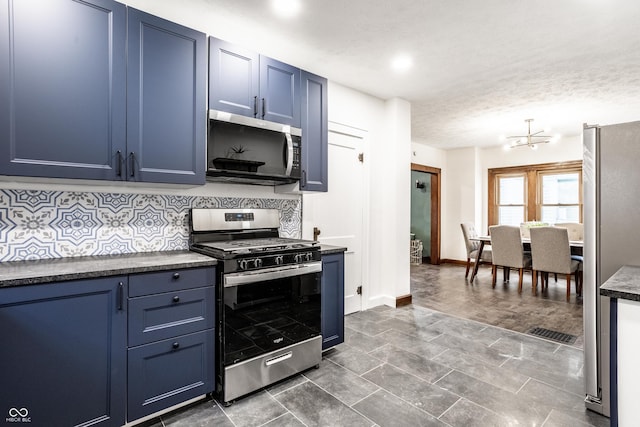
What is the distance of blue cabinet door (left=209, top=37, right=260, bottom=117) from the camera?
2.20 meters

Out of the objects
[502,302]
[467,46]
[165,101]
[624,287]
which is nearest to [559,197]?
[502,302]

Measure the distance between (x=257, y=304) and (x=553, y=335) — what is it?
2860mm

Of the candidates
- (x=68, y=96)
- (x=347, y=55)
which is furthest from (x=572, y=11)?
(x=68, y=96)

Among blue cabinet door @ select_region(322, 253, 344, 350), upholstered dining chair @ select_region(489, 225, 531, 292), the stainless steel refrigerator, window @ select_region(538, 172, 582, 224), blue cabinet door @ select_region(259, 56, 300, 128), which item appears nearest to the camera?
the stainless steel refrigerator

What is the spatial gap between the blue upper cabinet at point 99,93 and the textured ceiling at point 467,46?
0.55 metres

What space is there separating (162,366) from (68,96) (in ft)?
4.94

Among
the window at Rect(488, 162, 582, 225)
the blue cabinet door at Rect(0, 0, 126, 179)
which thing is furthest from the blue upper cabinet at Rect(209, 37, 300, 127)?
the window at Rect(488, 162, 582, 225)

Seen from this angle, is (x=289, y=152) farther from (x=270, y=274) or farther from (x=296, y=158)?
(x=270, y=274)

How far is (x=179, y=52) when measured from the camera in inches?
80.9

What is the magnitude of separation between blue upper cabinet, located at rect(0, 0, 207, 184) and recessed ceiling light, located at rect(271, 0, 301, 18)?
0.52 m

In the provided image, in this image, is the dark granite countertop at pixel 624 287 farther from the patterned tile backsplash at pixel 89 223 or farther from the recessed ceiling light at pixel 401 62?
the patterned tile backsplash at pixel 89 223

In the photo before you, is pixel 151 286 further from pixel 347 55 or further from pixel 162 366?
pixel 347 55

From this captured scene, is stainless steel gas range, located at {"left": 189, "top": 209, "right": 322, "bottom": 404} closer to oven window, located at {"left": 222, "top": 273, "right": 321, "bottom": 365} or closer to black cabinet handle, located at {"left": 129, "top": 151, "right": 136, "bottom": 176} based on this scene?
oven window, located at {"left": 222, "top": 273, "right": 321, "bottom": 365}

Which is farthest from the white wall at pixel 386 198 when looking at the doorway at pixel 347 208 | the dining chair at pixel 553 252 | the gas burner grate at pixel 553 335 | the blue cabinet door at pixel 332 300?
the dining chair at pixel 553 252
